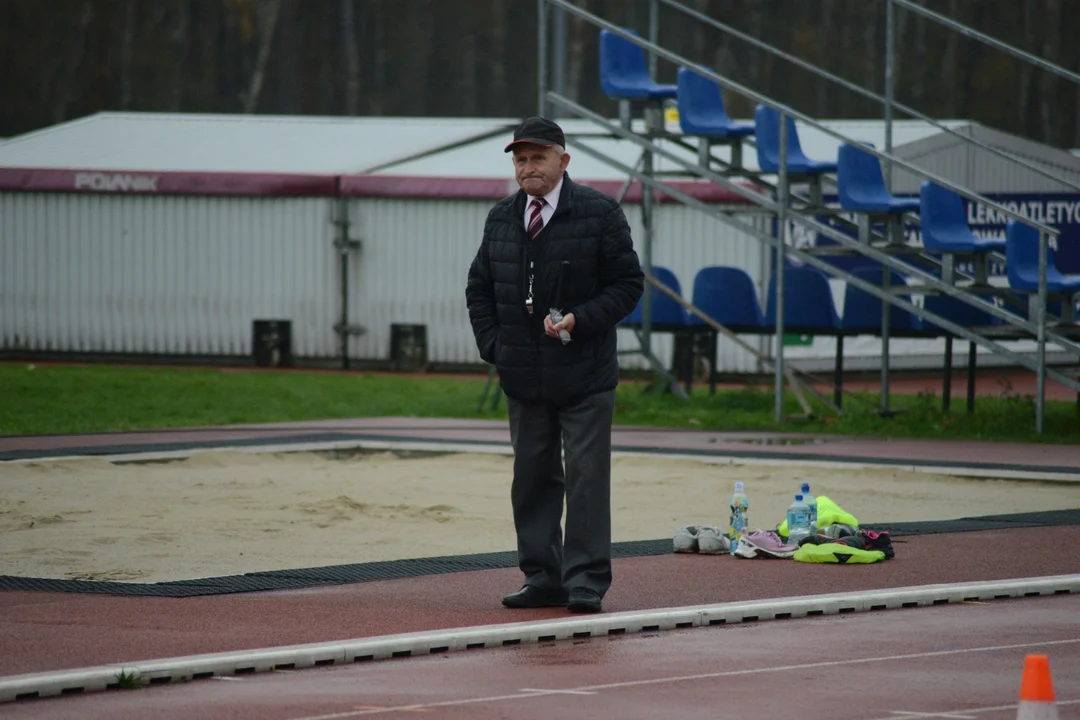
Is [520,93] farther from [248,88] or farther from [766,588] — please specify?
[766,588]

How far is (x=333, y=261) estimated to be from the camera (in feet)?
96.5

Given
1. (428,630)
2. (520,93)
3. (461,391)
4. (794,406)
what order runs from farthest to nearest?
(520,93) → (461,391) → (794,406) → (428,630)

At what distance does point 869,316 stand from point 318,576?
13.3 m

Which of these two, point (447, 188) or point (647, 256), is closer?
point (647, 256)

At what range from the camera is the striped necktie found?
8844 mm

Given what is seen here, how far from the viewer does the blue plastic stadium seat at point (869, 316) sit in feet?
71.4

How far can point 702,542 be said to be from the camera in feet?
35.1

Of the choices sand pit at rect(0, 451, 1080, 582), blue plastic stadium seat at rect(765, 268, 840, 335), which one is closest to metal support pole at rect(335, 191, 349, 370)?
blue plastic stadium seat at rect(765, 268, 840, 335)

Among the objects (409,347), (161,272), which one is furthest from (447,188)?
(161,272)

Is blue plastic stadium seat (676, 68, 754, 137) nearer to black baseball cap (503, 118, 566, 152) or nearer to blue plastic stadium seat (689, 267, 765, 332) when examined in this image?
blue plastic stadium seat (689, 267, 765, 332)

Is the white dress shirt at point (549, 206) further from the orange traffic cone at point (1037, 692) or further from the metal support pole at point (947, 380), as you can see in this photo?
the metal support pole at point (947, 380)

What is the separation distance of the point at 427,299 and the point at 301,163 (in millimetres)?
3481

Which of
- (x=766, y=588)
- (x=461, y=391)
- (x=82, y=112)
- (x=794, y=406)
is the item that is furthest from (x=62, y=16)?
(x=766, y=588)

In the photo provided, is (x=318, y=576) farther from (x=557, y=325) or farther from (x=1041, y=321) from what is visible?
(x=1041, y=321)
